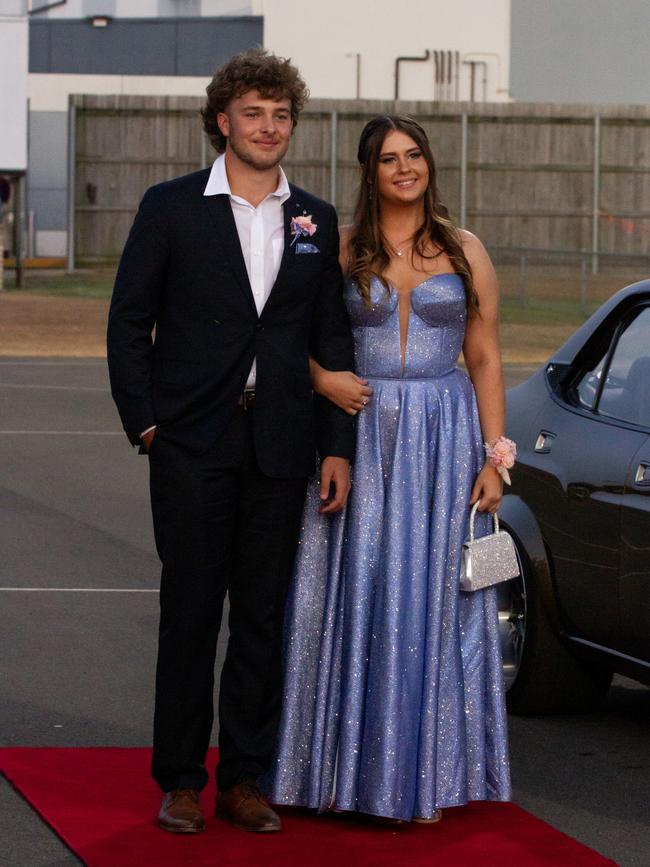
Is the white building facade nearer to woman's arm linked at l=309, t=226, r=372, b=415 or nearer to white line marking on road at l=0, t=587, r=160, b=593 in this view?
white line marking on road at l=0, t=587, r=160, b=593

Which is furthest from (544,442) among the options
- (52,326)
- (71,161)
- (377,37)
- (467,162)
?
(377,37)

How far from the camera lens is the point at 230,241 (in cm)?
495

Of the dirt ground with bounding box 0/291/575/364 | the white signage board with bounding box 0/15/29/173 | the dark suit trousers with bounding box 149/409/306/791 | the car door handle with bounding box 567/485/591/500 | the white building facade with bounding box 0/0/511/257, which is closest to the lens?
the dark suit trousers with bounding box 149/409/306/791

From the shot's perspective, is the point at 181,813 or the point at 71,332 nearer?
the point at 181,813

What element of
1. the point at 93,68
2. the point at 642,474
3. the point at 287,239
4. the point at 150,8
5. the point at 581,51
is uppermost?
the point at 150,8

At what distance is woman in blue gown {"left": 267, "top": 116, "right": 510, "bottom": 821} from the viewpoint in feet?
16.7

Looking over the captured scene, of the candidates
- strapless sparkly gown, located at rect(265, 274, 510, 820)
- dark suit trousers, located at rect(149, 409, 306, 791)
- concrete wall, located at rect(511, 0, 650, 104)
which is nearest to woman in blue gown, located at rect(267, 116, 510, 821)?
strapless sparkly gown, located at rect(265, 274, 510, 820)

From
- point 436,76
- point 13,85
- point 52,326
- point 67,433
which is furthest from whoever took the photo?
point 436,76

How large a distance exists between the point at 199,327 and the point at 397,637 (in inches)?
38.5

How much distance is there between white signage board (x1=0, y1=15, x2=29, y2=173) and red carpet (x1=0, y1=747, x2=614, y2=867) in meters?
28.6

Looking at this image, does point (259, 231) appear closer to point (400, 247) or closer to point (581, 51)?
point (400, 247)

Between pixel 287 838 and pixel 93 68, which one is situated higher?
pixel 93 68

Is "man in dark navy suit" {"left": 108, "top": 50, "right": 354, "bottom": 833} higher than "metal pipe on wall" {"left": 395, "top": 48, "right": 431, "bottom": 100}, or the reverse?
"metal pipe on wall" {"left": 395, "top": 48, "right": 431, "bottom": 100}

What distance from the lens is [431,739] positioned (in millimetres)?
5051
